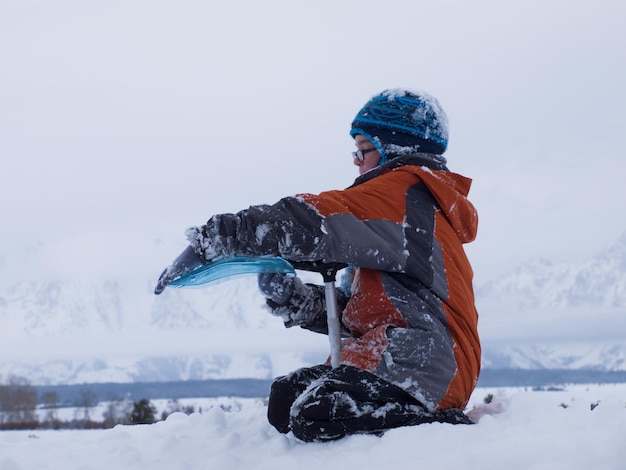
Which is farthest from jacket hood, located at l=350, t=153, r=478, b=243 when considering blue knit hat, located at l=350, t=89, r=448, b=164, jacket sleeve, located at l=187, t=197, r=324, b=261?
jacket sleeve, located at l=187, t=197, r=324, b=261

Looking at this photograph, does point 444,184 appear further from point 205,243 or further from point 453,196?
point 205,243

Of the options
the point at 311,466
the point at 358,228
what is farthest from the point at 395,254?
the point at 311,466

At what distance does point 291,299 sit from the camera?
423 cm

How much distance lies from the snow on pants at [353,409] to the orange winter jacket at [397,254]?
0.19ft

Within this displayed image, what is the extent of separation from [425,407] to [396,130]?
1437 millimetres

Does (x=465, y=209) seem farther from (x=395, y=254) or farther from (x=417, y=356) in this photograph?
(x=417, y=356)

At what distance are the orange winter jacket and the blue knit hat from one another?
0.15 meters

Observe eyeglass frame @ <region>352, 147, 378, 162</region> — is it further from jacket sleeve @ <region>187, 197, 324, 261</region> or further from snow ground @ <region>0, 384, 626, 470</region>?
snow ground @ <region>0, 384, 626, 470</region>

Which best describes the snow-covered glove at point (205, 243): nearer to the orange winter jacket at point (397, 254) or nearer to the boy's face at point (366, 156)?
the orange winter jacket at point (397, 254)

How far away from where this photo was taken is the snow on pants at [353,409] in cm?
336

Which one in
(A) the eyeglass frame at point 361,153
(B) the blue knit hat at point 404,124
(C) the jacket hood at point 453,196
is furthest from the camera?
(A) the eyeglass frame at point 361,153

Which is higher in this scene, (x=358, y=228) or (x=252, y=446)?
(x=358, y=228)

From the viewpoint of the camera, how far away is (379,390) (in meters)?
3.44

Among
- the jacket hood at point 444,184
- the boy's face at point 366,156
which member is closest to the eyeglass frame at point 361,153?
the boy's face at point 366,156
